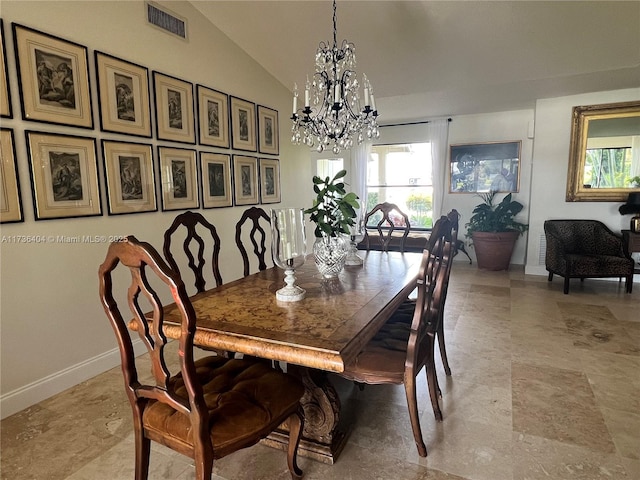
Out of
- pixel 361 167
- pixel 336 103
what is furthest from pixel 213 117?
pixel 361 167

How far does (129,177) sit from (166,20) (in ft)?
4.45

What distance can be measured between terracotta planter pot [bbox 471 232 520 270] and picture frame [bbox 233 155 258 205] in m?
3.42

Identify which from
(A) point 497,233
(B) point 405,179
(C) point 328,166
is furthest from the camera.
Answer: (C) point 328,166

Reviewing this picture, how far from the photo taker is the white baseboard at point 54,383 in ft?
6.89

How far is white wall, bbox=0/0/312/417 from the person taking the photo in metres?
2.10

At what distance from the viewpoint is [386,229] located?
20.6 feet

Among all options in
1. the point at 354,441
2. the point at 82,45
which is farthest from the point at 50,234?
Result: the point at 354,441

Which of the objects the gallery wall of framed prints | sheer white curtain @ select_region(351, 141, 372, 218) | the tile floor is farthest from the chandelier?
sheer white curtain @ select_region(351, 141, 372, 218)

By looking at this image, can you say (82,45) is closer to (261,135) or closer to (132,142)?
(132,142)

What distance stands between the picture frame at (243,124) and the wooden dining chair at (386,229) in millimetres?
1507

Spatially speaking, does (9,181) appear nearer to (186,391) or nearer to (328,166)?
(186,391)

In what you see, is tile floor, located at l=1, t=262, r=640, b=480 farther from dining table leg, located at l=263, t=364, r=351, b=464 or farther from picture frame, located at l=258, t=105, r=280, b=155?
picture frame, located at l=258, t=105, r=280, b=155

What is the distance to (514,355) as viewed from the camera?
268 cm

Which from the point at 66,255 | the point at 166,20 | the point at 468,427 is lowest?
the point at 468,427
